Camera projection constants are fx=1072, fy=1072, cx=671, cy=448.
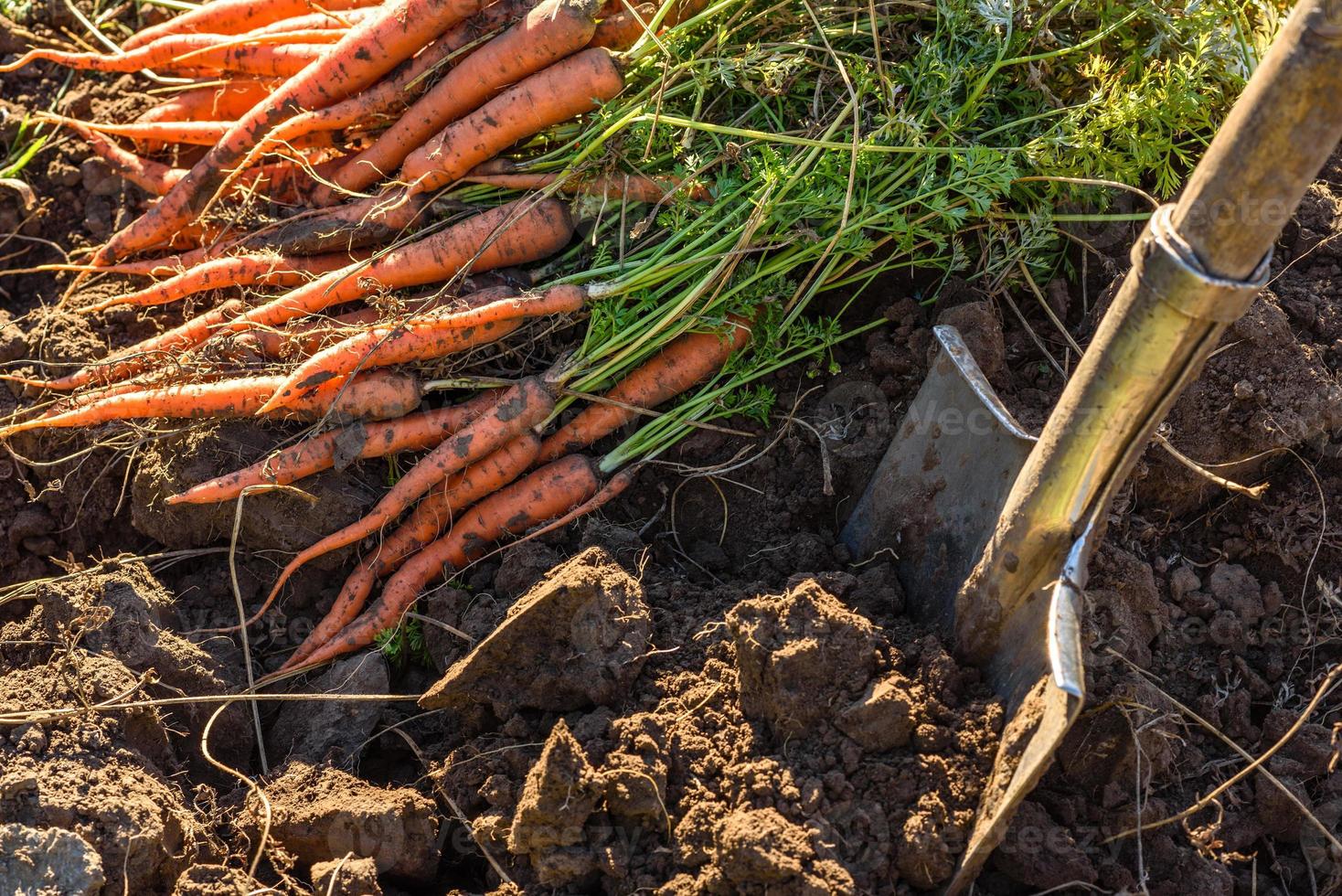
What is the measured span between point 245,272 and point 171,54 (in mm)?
949

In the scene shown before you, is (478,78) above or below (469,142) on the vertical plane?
above

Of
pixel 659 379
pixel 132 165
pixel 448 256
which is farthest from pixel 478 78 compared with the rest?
pixel 132 165

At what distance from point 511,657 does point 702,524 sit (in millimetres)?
676

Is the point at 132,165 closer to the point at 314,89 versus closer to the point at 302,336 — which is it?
the point at 314,89

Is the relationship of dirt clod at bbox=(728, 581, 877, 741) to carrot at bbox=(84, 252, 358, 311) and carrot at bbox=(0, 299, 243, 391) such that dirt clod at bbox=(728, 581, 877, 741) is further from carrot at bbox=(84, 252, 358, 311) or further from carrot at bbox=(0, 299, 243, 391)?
carrot at bbox=(0, 299, 243, 391)

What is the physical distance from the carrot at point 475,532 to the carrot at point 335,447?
0.23 metres

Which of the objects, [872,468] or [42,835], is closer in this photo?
[42,835]

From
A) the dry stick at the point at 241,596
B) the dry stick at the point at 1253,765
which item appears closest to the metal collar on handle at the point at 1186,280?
the dry stick at the point at 1253,765

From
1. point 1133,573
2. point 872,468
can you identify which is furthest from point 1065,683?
point 872,468

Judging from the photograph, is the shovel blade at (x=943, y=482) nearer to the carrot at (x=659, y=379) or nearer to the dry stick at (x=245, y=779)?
the carrot at (x=659, y=379)

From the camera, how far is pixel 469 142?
2.95 meters

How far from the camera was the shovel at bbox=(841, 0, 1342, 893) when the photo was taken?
158 centimetres

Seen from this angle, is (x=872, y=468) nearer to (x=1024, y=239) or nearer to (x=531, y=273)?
(x=1024, y=239)

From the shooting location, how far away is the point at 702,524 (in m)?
2.84
